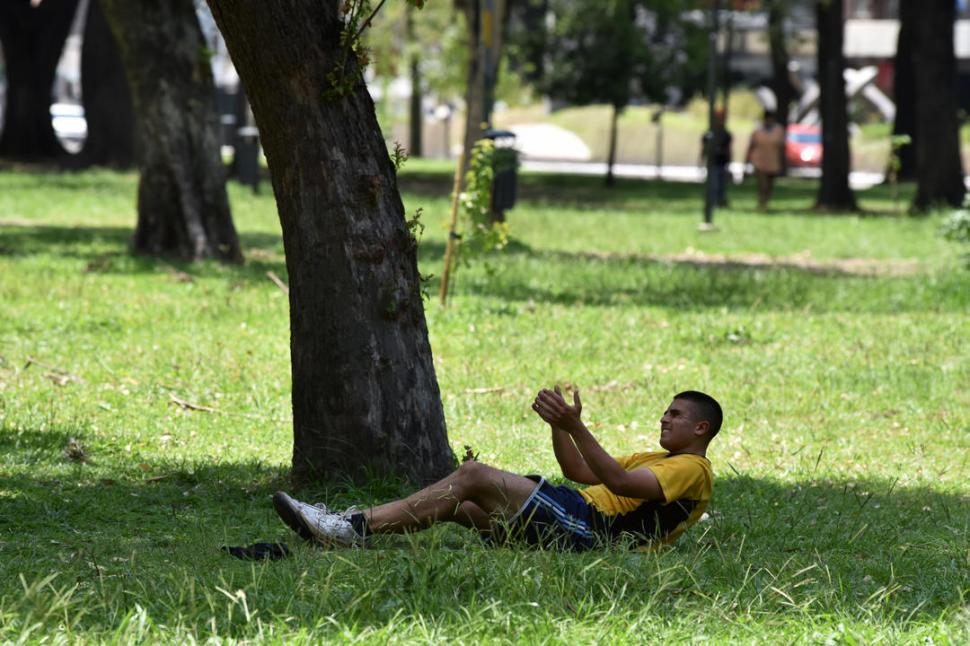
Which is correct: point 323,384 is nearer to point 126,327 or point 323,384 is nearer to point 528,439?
point 528,439

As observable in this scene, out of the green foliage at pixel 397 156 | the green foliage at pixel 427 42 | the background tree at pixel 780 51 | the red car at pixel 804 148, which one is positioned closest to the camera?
the green foliage at pixel 397 156

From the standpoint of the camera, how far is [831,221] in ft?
88.2

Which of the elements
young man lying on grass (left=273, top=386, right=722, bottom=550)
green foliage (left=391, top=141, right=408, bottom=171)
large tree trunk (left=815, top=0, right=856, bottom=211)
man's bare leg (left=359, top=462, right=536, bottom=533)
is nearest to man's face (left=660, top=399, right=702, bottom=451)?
young man lying on grass (left=273, top=386, right=722, bottom=550)

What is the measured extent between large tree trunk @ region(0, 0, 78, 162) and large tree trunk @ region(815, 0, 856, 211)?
16.9 meters

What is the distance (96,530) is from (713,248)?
611 inches

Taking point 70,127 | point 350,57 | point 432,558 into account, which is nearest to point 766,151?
point 350,57

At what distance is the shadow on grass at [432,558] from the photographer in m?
5.33

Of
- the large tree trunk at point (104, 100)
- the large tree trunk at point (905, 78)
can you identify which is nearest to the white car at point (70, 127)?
the large tree trunk at point (104, 100)

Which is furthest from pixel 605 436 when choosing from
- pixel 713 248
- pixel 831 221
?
pixel 831 221

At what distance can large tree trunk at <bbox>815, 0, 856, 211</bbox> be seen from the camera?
3020cm

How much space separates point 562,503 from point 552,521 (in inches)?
4.0

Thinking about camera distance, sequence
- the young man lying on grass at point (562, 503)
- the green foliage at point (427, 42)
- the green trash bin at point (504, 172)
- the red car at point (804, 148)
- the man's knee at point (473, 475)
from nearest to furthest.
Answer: the young man lying on grass at point (562, 503) < the man's knee at point (473, 475) < the green trash bin at point (504, 172) < the green foliage at point (427, 42) < the red car at point (804, 148)

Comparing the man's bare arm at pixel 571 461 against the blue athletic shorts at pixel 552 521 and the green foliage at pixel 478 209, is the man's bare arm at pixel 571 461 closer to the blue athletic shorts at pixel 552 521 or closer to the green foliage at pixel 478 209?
the blue athletic shorts at pixel 552 521

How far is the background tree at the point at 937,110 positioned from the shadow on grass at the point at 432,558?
1871 centimetres
